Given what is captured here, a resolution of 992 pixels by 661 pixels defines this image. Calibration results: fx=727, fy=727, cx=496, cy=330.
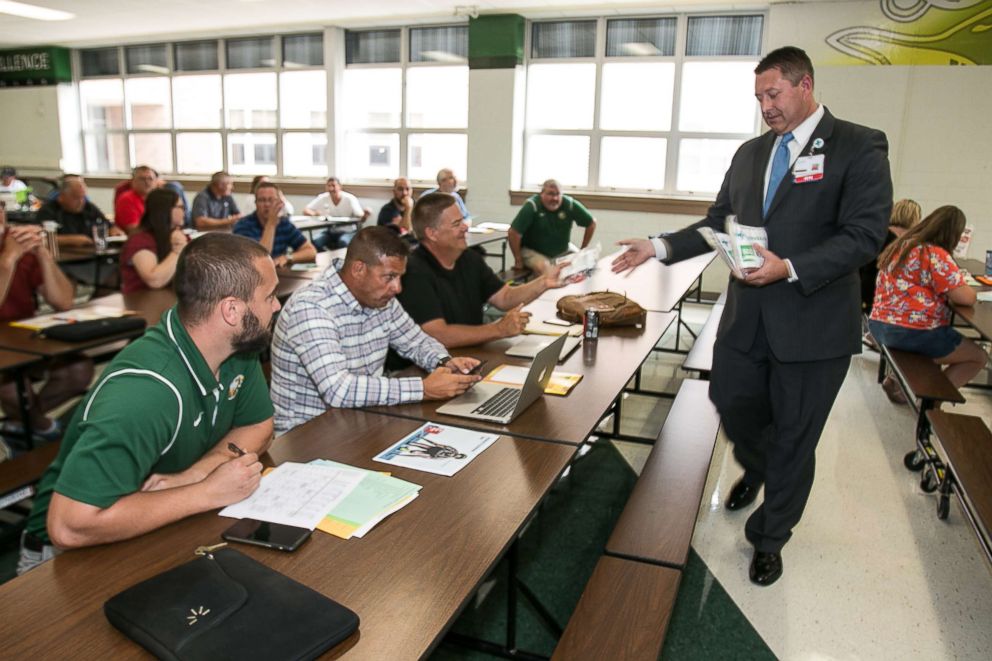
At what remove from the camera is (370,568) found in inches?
48.8

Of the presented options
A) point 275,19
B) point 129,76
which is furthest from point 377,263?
Answer: point 129,76

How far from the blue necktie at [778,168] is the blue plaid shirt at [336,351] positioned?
3.86ft

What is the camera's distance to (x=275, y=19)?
338 inches

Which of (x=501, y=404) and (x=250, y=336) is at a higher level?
(x=250, y=336)

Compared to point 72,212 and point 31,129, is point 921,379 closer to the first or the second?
point 72,212

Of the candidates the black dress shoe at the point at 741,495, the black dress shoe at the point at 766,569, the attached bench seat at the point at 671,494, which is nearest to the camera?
the attached bench seat at the point at 671,494

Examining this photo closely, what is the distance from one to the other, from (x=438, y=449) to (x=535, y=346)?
3.53 ft

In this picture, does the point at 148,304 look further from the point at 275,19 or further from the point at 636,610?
the point at 275,19

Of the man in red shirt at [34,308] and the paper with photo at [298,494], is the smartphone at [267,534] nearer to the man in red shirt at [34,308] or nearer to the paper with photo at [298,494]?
the paper with photo at [298,494]

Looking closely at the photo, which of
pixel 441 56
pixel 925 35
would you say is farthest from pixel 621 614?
pixel 441 56

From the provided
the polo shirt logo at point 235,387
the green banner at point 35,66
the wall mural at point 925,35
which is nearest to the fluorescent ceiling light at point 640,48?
the wall mural at point 925,35

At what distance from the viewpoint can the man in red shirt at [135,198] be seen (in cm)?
684

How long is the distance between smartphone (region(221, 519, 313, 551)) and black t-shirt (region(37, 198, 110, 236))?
5610 mm

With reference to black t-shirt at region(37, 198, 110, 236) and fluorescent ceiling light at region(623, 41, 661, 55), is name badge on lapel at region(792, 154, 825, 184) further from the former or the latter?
fluorescent ceiling light at region(623, 41, 661, 55)
